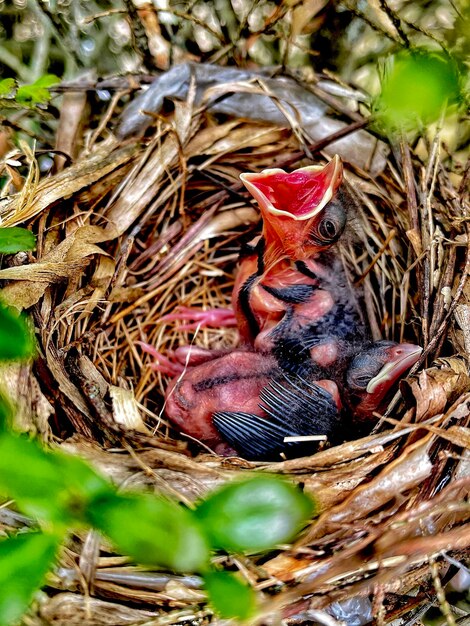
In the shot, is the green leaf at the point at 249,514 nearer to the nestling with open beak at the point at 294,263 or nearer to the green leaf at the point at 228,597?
the green leaf at the point at 228,597

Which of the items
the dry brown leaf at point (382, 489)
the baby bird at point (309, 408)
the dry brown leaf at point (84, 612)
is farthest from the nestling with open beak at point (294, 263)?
the dry brown leaf at point (84, 612)

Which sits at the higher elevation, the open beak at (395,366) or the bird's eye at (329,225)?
the bird's eye at (329,225)

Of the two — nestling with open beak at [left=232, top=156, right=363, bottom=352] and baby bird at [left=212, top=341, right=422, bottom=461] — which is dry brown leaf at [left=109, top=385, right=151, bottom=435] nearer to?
baby bird at [left=212, top=341, right=422, bottom=461]

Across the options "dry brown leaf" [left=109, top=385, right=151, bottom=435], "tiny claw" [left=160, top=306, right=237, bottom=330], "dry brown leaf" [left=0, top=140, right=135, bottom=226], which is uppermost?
"dry brown leaf" [left=0, top=140, right=135, bottom=226]

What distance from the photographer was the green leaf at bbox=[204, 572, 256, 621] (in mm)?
559

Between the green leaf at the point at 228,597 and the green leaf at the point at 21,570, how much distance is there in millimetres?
149

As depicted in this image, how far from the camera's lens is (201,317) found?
1678 millimetres

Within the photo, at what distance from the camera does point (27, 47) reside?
1.70 m

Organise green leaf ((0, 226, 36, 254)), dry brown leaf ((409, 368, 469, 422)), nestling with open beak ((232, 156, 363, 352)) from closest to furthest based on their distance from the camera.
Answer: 1. green leaf ((0, 226, 36, 254))
2. dry brown leaf ((409, 368, 469, 422))
3. nestling with open beak ((232, 156, 363, 352))

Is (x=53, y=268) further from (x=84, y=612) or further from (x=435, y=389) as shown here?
(x=435, y=389)

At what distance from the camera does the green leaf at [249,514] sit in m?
0.55

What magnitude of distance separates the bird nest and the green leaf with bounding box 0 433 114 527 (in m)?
0.35

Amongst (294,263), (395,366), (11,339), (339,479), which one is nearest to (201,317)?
(294,263)

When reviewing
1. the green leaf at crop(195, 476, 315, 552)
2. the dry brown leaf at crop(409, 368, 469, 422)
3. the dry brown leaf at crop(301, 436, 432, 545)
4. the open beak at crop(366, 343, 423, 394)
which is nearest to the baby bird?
the open beak at crop(366, 343, 423, 394)
